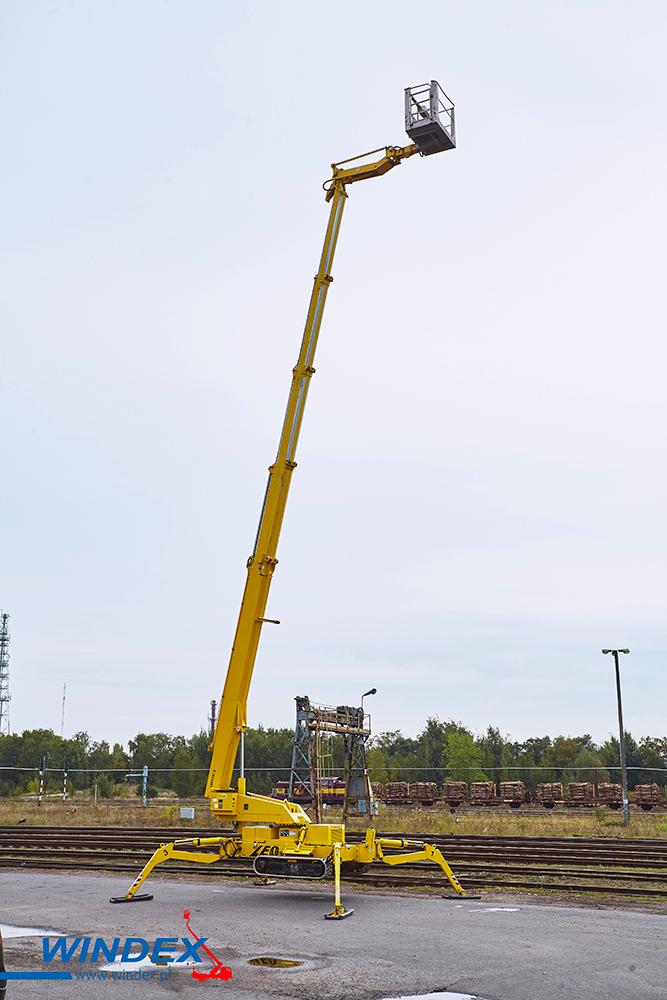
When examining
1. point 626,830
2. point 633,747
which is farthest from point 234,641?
point 633,747

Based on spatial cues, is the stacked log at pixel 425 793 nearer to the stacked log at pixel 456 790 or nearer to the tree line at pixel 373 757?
the stacked log at pixel 456 790

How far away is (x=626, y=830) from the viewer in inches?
1244

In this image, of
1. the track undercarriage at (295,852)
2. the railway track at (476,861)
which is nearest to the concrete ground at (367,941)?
the track undercarriage at (295,852)

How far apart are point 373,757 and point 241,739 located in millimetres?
69739

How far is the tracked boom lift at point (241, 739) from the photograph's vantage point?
15711 mm

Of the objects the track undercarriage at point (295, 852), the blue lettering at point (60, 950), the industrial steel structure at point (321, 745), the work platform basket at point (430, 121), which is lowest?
the blue lettering at point (60, 950)

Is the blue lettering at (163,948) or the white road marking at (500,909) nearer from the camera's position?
the blue lettering at (163,948)

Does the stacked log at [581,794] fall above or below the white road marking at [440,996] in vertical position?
above

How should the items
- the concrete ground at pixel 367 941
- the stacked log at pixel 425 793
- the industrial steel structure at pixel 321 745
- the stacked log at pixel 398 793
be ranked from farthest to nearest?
the stacked log at pixel 398 793 < the stacked log at pixel 425 793 < the industrial steel structure at pixel 321 745 < the concrete ground at pixel 367 941

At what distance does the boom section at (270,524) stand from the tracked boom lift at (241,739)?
2 centimetres

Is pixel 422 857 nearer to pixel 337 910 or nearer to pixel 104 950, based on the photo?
pixel 337 910

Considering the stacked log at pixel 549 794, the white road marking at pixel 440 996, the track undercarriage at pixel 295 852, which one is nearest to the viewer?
the white road marking at pixel 440 996

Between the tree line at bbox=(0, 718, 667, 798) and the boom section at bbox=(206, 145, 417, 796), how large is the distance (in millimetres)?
45840

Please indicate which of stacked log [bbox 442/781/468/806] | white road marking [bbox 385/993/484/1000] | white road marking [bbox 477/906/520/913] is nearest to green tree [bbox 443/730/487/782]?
stacked log [bbox 442/781/468/806]
